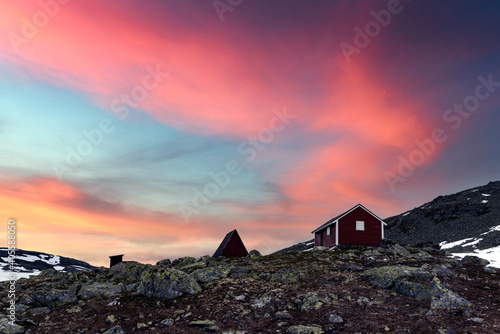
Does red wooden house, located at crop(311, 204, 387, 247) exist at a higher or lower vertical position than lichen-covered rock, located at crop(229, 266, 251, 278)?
higher

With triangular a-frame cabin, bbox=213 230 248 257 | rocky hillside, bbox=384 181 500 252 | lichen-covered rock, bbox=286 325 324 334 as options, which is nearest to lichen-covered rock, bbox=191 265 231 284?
lichen-covered rock, bbox=286 325 324 334

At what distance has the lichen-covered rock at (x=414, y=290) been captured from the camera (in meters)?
16.6

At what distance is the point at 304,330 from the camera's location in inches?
542

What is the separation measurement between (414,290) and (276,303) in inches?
260

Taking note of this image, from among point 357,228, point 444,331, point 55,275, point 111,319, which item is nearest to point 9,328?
point 111,319

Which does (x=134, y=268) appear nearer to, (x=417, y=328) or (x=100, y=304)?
(x=100, y=304)

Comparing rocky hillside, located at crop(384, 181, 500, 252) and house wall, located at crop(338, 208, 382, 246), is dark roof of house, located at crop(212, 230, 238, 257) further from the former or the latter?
→ rocky hillside, located at crop(384, 181, 500, 252)

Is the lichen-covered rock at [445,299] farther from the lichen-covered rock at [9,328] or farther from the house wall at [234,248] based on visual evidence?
the house wall at [234,248]

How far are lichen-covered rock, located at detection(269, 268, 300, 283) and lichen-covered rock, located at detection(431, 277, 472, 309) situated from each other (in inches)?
278

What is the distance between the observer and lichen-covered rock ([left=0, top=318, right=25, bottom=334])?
640 inches

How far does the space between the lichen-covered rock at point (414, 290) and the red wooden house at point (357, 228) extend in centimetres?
3523

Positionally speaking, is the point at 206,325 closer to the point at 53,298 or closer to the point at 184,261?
the point at 53,298

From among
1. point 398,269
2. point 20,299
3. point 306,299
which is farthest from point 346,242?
point 20,299

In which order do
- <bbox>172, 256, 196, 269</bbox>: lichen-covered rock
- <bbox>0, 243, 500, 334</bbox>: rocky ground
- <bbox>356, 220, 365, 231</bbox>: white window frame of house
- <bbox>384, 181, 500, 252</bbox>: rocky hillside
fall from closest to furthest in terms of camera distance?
<bbox>0, 243, 500, 334</bbox>: rocky ground → <bbox>172, 256, 196, 269</bbox>: lichen-covered rock → <bbox>356, 220, 365, 231</bbox>: white window frame of house → <bbox>384, 181, 500, 252</bbox>: rocky hillside
